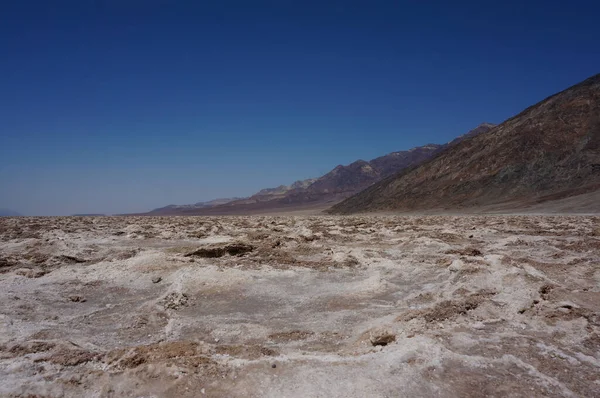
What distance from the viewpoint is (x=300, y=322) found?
578 cm

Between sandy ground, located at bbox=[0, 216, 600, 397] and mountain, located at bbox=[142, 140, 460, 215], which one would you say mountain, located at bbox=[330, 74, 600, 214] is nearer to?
sandy ground, located at bbox=[0, 216, 600, 397]

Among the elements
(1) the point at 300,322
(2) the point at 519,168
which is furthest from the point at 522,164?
(1) the point at 300,322

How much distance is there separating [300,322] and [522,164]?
4261 centimetres

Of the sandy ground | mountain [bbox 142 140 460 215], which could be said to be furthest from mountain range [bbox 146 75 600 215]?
mountain [bbox 142 140 460 215]

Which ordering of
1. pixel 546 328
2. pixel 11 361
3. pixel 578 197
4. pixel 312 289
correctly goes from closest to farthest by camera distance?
pixel 11 361 → pixel 546 328 → pixel 312 289 → pixel 578 197

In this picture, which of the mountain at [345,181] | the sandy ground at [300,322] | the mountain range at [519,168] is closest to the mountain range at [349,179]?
the mountain at [345,181]

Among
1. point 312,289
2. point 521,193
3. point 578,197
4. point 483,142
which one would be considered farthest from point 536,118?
point 312,289

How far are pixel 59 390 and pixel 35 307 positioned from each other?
350 centimetres

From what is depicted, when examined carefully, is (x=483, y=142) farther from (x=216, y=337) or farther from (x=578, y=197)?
(x=216, y=337)

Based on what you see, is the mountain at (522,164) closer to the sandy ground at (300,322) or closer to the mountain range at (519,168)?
the mountain range at (519,168)

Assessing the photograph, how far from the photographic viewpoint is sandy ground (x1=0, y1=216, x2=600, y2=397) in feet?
12.4

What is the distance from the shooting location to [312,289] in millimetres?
7570

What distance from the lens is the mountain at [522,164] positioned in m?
36.8

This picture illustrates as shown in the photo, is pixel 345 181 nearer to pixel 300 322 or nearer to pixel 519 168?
pixel 519 168
